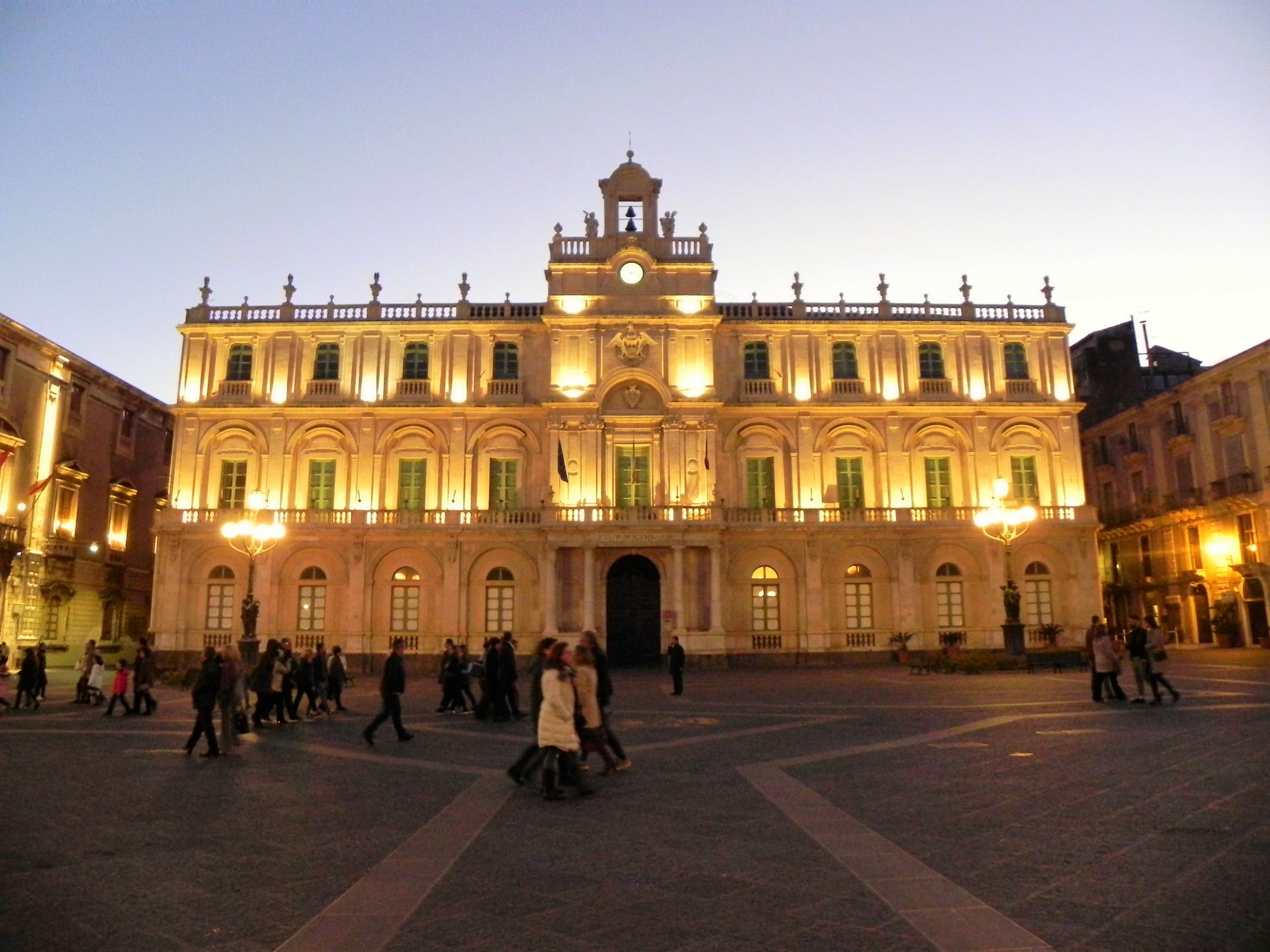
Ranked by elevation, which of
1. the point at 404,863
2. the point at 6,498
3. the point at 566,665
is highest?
the point at 6,498

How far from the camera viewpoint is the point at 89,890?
247 inches

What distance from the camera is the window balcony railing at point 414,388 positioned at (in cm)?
3744

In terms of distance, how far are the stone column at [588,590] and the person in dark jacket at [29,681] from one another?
17800 mm

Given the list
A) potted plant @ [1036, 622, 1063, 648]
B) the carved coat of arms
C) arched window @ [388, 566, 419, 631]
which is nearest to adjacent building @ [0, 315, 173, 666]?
arched window @ [388, 566, 419, 631]

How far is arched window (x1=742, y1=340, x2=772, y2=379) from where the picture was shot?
3788 cm

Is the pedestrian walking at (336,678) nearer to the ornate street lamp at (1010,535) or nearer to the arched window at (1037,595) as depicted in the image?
the ornate street lamp at (1010,535)

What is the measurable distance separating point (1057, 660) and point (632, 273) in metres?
21.4

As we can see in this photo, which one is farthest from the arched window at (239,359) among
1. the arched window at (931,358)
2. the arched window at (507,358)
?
the arched window at (931,358)

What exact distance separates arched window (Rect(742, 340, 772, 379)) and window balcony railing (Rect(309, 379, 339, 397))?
16971 mm

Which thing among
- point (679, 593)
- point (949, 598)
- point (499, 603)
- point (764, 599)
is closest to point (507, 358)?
point (499, 603)

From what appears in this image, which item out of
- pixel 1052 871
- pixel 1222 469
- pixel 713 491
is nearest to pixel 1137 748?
pixel 1052 871

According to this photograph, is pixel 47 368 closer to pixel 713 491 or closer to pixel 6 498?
pixel 6 498

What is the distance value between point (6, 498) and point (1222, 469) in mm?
48557

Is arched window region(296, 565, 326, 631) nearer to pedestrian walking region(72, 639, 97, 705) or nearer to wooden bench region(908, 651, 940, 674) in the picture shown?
pedestrian walking region(72, 639, 97, 705)
